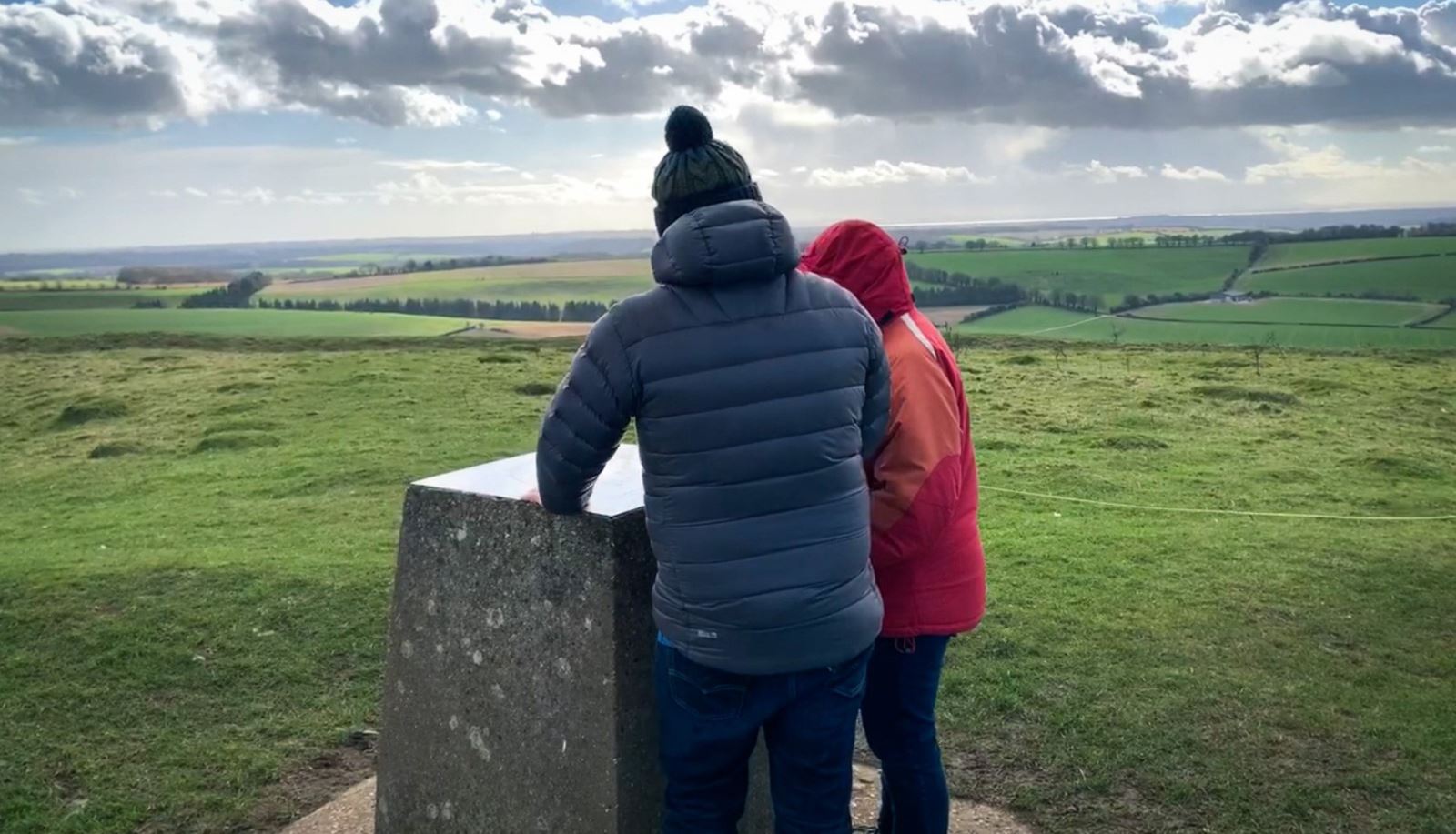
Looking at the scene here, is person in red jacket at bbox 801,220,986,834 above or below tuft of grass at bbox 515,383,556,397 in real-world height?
above

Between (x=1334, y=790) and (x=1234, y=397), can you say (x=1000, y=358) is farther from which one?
(x=1334, y=790)

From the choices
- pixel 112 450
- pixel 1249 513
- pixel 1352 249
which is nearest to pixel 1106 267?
pixel 1352 249

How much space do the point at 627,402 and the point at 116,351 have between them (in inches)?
1137

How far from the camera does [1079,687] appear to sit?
689 cm

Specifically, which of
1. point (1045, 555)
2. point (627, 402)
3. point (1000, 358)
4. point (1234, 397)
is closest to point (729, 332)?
point (627, 402)

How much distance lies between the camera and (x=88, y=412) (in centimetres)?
1989

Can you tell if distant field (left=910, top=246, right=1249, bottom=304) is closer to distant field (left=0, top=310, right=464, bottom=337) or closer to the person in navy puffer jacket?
distant field (left=0, top=310, right=464, bottom=337)

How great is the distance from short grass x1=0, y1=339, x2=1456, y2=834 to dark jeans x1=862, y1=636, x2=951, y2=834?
1.61 metres

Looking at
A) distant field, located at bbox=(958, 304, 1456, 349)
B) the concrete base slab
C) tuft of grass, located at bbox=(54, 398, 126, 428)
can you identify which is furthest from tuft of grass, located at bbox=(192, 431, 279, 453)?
distant field, located at bbox=(958, 304, 1456, 349)

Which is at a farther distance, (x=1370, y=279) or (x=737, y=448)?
(x=1370, y=279)

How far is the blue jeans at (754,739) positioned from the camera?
3.46 m

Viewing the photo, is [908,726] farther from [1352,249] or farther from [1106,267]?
[1352,249]

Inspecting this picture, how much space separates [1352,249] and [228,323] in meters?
44.0

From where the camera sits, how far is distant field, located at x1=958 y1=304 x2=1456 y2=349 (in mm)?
30906
